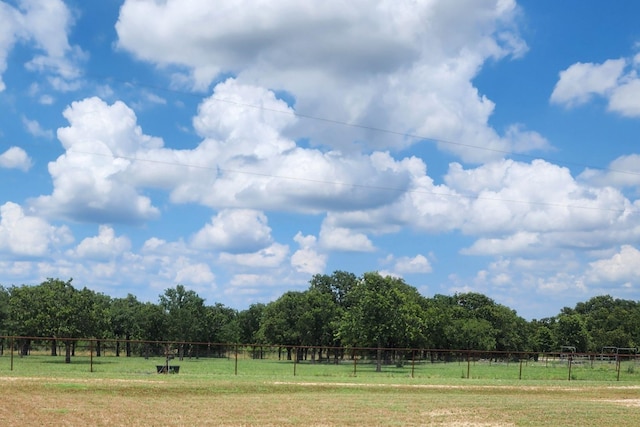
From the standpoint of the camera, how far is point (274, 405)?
23.6 meters

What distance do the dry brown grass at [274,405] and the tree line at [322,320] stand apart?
16.3 metres

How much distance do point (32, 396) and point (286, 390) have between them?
438 inches

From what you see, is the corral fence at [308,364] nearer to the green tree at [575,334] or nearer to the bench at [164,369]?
the bench at [164,369]

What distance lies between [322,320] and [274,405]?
74.6 metres

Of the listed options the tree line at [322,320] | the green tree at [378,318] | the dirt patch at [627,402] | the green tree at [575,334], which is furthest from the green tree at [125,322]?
the dirt patch at [627,402]

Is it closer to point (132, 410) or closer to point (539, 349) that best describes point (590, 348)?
point (539, 349)

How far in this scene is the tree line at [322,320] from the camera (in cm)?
6688

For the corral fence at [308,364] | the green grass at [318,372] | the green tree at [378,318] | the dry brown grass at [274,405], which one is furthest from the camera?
the green tree at [378,318]

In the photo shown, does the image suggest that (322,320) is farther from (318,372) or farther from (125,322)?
(318,372)

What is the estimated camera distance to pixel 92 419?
18531mm

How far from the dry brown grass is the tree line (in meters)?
16.3

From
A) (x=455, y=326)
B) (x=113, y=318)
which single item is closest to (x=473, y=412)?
(x=455, y=326)

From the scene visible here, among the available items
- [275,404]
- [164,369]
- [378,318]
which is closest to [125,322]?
[378,318]

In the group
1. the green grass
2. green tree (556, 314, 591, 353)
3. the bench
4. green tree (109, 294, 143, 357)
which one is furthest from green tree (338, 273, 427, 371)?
green tree (556, 314, 591, 353)
